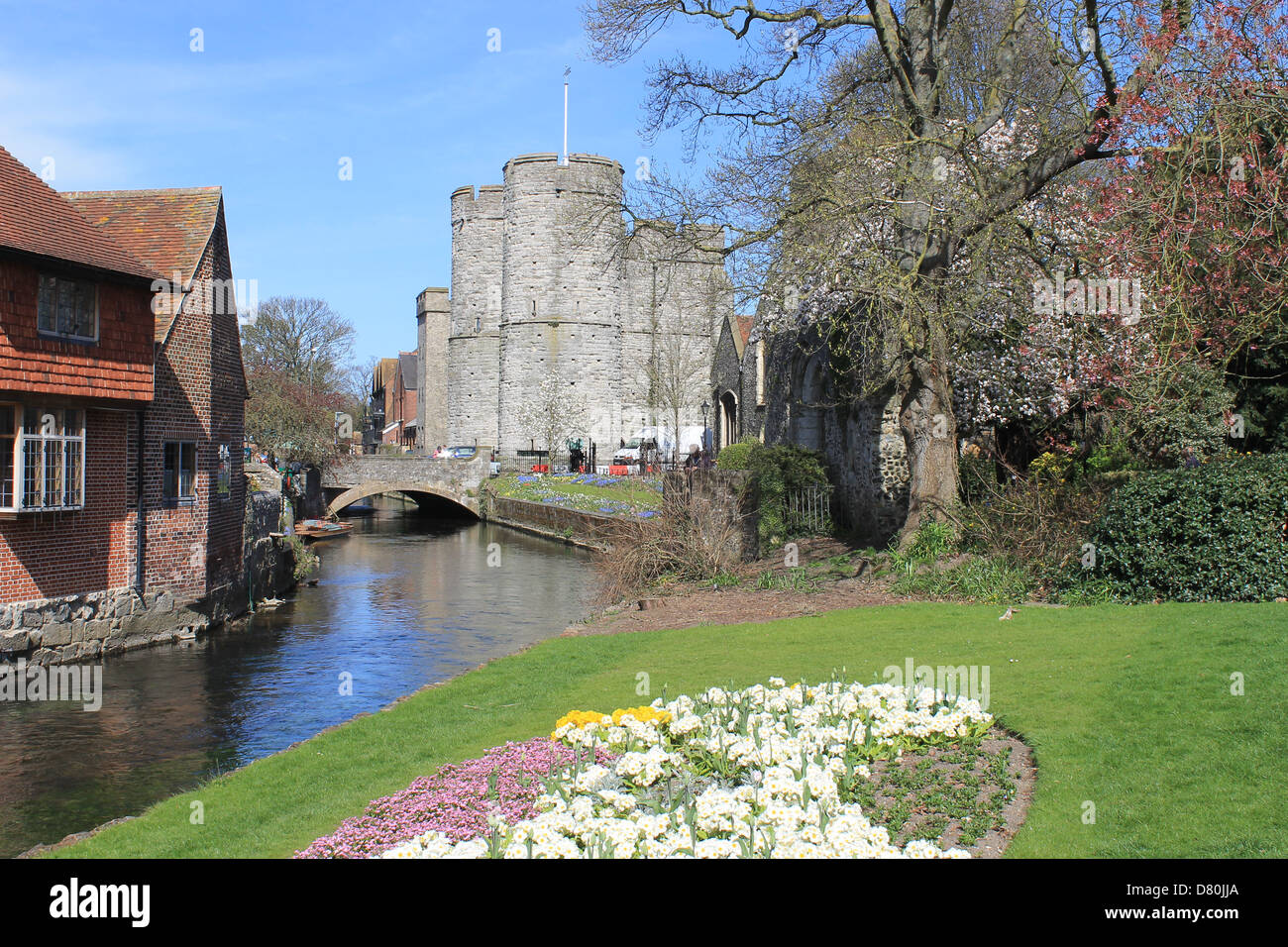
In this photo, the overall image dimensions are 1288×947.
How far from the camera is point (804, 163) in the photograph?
1619 centimetres

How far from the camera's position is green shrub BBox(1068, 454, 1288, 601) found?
438 inches

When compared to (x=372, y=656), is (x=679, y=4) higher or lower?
higher

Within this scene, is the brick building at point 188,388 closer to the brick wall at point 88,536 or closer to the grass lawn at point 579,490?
the brick wall at point 88,536

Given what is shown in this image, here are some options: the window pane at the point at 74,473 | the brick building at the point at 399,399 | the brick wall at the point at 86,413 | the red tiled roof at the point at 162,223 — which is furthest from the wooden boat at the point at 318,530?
the brick building at the point at 399,399

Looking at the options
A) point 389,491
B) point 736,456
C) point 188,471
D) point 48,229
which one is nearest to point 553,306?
point 389,491

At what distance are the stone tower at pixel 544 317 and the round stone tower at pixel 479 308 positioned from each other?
7 cm

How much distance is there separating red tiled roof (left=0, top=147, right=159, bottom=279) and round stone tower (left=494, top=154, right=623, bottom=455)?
42.2m

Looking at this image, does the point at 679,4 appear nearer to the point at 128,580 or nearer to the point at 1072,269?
the point at 1072,269

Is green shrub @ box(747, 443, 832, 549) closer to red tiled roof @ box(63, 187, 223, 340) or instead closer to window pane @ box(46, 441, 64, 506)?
red tiled roof @ box(63, 187, 223, 340)

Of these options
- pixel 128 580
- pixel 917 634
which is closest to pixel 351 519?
pixel 128 580

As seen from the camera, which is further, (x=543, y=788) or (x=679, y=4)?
(x=679, y=4)

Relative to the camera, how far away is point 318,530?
41.1 meters

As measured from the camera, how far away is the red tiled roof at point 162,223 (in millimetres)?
20266
